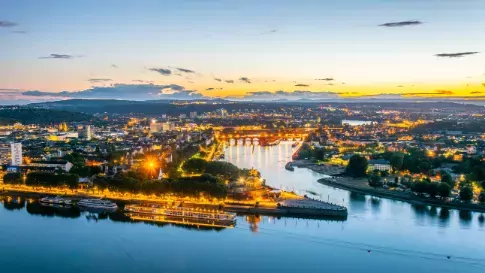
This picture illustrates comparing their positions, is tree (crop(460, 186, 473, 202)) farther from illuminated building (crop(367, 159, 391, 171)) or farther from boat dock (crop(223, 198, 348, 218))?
illuminated building (crop(367, 159, 391, 171))

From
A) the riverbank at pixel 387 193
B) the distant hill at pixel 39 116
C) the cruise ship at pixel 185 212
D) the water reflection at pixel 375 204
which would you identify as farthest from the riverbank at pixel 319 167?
the distant hill at pixel 39 116

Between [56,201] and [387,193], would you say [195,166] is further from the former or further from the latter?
[387,193]

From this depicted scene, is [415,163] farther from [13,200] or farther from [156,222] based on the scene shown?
[13,200]

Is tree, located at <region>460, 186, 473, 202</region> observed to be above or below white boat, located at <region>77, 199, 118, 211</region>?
above

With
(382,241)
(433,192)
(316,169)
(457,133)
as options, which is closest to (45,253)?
(382,241)

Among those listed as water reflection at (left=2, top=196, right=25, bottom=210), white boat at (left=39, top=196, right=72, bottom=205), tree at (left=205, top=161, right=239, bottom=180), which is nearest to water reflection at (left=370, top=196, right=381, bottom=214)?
tree at (left=205, top=161, right=239, bottom=180)

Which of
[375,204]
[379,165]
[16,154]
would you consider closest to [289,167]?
[379,165]
